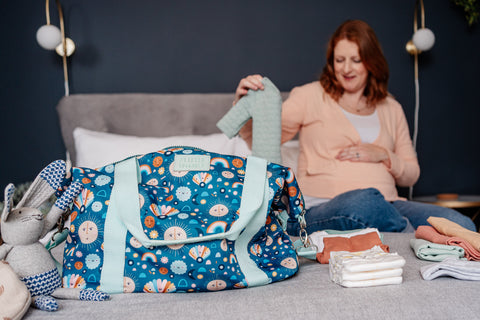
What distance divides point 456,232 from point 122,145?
1432mm

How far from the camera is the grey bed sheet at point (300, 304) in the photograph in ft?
2.89

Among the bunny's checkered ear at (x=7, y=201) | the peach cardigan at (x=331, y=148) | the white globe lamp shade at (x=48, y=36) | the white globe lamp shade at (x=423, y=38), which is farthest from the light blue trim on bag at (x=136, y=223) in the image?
the white globe lamp shade at (x=423, y=38)

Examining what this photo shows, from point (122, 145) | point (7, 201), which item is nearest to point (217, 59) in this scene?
point (122, 145)

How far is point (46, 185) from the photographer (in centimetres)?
105

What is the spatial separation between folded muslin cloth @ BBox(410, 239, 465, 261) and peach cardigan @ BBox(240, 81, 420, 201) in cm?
75

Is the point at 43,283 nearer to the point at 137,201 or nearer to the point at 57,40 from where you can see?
the point at 137,201

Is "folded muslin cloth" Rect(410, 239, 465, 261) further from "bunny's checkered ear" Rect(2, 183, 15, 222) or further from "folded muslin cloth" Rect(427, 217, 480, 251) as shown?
"bunny's checkered ear" Rect(2, 183, 15, 222)

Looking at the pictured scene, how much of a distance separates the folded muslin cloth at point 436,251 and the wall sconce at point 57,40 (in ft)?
6.22

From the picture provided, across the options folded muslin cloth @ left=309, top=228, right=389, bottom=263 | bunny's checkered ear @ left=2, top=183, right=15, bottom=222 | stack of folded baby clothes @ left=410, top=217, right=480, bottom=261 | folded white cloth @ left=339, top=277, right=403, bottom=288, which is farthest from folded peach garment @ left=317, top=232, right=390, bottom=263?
bunny's checkered ear @ left=2, top=183, right=15, bottom=222

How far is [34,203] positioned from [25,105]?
5.29 ft

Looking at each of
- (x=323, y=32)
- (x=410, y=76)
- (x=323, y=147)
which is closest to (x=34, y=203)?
(x=323, y=147)

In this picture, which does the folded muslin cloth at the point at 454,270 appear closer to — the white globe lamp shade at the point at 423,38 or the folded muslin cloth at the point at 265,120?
the folded muslin cloth at the point at 265,120

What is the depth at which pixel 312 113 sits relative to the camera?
84.2 inches

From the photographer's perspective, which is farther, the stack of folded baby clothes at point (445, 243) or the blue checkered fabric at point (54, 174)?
the stack of folded baby clothes at point (445, 243)
